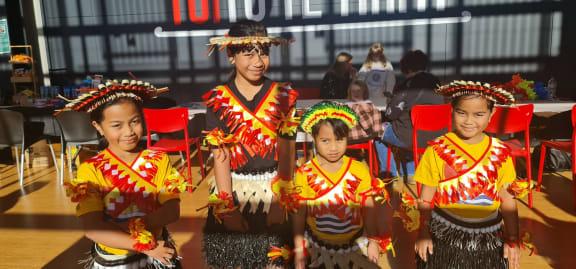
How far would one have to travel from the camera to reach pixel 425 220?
1.62m

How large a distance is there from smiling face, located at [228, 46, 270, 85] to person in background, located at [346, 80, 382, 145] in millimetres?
2233

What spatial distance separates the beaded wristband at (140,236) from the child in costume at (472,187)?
3.81 feet

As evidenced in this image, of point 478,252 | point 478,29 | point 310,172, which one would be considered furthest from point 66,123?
point 478,29

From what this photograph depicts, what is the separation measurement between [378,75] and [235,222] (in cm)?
430

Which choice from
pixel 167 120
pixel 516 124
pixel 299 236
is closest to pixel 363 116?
pixel 516 124

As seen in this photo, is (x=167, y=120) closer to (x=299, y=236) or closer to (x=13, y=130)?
(x=13, y=130)

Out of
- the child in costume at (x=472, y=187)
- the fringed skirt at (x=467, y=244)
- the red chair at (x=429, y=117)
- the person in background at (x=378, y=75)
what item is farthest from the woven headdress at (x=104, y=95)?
the person in background at (x=378, y=75)

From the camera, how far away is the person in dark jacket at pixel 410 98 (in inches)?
139

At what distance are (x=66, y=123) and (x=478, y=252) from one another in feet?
14.7

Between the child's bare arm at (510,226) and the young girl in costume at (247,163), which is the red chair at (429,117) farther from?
the young girl in costume at (247,163)

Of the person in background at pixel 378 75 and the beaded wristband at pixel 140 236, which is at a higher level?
the person in background at pixel 378 75

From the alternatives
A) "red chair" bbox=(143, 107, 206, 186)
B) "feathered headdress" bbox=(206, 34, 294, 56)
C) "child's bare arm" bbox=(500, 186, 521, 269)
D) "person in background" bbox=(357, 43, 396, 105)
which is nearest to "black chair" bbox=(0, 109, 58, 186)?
"red chair" bbox=(143, 107, 206, 186)

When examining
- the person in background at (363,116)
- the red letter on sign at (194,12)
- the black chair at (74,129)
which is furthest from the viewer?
the red letter on sign at (194,12)

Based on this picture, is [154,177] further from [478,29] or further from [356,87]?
[478,29]
